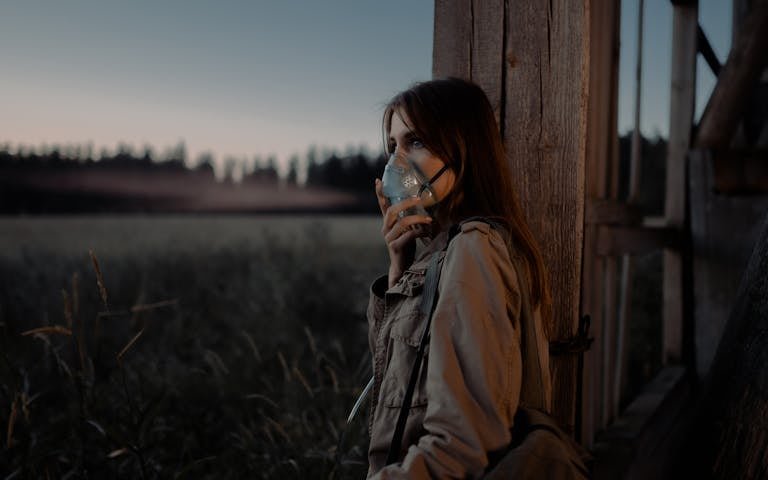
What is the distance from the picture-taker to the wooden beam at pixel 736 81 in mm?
3148

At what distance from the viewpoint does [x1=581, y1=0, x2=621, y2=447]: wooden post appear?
1.86m

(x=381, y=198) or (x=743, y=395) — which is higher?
(x=381, y=198)

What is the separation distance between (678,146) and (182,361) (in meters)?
4.80

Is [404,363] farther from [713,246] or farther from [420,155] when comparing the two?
[713,246]

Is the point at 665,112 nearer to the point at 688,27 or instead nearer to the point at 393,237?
the point at 688,27

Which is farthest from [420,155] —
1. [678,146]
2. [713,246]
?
[678,146]

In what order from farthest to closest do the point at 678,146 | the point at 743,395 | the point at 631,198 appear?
the point at 678,146 < the point at 631,198 < the point at 743,395

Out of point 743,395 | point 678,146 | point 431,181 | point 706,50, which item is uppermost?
point 706,50

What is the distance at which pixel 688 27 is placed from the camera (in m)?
3.51

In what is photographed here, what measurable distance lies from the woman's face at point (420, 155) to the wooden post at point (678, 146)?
2.91 m

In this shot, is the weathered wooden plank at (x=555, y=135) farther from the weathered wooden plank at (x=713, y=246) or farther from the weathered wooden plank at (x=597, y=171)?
the weathered wooden plank at (x=713, y=246)

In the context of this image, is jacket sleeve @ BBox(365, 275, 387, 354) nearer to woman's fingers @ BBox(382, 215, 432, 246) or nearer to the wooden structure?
woman's fingers @ BBox(382, 215, 432, 246)

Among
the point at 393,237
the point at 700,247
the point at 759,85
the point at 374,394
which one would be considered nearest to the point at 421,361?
the point at 374,394

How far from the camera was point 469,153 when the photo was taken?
4.54 ft
